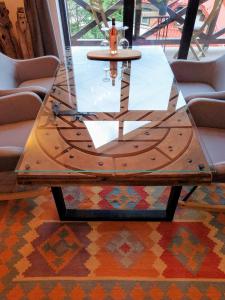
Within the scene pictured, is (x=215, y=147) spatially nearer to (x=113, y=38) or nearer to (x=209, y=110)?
(x=209, y=110)

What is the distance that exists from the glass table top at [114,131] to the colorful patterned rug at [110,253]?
600 mm

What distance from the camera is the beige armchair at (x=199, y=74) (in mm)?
1849

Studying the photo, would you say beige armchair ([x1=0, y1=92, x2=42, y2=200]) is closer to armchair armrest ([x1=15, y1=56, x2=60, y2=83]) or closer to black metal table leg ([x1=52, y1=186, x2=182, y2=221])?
black metal table leg ([x1=52, y1=186, x2=182, y2=221])

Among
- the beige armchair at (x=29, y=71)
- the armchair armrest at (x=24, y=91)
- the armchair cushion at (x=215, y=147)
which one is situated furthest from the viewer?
the beige armchair at (x=29, y=71)

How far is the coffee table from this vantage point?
2.96 feet

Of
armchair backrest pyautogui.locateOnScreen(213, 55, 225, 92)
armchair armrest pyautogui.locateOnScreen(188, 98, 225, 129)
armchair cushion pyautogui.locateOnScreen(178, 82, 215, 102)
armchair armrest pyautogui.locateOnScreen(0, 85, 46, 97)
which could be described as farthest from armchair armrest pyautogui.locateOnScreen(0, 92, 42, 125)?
armchair backrest pyautogui.locateOnScreen(213, 55, 225, 92)

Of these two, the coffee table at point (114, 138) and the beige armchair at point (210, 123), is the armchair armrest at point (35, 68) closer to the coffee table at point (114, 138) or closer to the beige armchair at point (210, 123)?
the coffee table at point (114, 138)

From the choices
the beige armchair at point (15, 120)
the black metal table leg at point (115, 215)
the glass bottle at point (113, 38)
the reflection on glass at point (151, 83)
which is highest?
the glass bottle at point (113, 38)

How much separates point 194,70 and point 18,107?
1.53 meters

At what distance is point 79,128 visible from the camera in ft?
3.82

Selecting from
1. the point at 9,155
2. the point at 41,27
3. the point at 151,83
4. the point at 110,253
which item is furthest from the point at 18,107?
the point at 41,27

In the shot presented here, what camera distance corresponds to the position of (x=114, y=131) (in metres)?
1.15

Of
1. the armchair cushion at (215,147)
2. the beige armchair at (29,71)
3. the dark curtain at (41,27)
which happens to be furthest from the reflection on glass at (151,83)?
the dark curtain at (41,27)

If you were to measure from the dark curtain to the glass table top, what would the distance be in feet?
3.19
